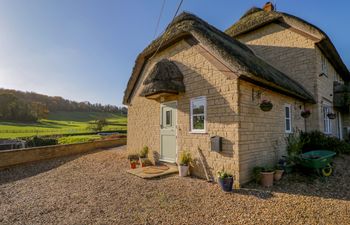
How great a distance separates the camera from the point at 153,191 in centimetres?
581

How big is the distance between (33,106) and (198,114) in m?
47.7

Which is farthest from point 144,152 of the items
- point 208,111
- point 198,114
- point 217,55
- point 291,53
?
point 291,53

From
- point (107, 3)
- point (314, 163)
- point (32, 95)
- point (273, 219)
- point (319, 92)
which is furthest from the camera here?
point (32, 95)

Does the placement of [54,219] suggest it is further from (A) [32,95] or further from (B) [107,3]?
(A) [32,95]

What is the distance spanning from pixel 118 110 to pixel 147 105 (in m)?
51.4

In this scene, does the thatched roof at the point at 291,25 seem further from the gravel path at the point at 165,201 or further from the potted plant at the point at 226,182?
the potted plant at the point at 226,182

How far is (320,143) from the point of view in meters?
10.2

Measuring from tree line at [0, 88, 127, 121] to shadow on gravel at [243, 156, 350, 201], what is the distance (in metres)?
47.5

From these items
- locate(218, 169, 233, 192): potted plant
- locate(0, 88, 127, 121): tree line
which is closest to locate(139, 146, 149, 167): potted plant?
locate(218, 169, 233, 192): potted plant

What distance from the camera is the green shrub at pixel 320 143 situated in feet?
33.7

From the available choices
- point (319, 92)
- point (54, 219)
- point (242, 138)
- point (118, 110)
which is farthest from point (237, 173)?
point (118, 110)

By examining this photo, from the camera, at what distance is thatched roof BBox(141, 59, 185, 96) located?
7762mm

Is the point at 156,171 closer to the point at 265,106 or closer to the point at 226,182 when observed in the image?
the point at 226,182

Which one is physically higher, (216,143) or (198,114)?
(198,114)
